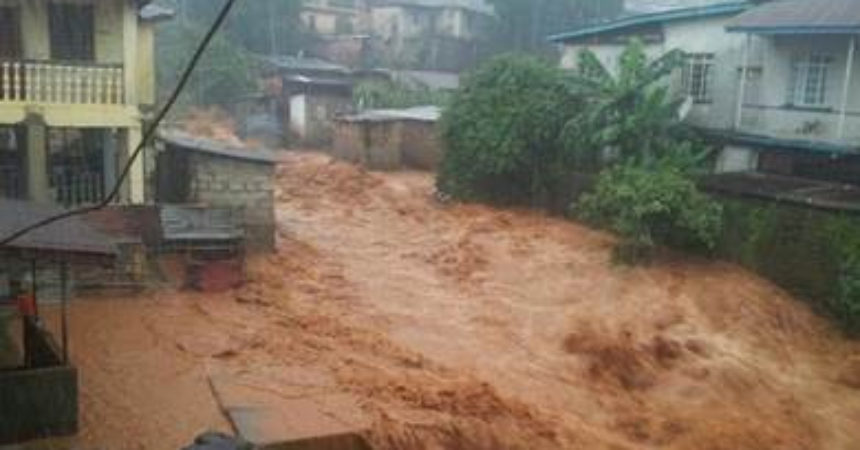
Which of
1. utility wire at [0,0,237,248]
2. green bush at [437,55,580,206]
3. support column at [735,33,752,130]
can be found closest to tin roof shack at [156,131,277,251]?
green bush at [437,55,580,206]

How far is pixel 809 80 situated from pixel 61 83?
56.8 feet

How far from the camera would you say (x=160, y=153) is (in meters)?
22.1

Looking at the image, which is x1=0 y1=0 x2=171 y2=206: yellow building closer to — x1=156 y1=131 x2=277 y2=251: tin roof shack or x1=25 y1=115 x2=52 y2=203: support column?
x1=25 y1=115 x2=52 y2=203: support column

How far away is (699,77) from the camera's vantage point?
25984mm

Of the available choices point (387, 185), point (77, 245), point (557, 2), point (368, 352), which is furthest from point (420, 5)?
point (77, 245)

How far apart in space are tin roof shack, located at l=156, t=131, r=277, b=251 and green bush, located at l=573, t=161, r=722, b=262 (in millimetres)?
7715

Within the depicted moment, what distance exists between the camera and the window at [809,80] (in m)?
22.7

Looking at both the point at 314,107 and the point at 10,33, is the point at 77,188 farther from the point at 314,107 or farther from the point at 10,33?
the point at 314,107

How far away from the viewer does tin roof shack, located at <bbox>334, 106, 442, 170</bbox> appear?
3347 centimetres

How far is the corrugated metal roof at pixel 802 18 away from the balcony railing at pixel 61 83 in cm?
1478

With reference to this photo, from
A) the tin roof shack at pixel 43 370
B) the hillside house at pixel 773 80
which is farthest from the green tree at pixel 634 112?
the tin roof shack at pixel 43 370

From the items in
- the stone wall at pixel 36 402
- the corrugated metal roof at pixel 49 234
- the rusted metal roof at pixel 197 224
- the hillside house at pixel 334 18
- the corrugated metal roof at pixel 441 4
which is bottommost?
the stone wall at pixel 36 402

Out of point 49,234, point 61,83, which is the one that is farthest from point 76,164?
point 49,234

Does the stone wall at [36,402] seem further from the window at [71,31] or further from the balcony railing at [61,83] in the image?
the window at [71,31]
